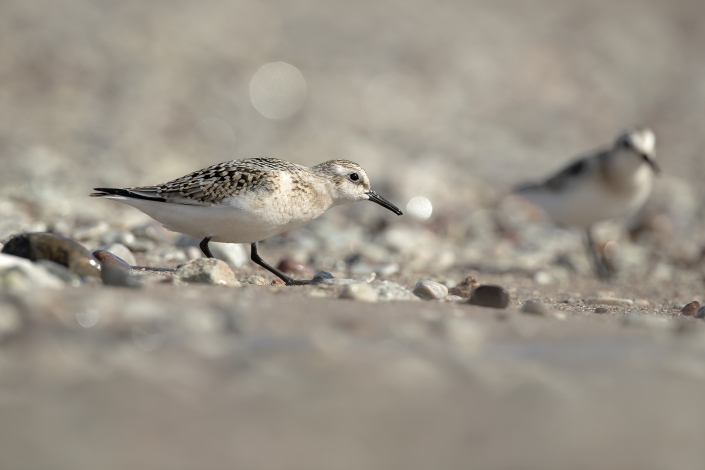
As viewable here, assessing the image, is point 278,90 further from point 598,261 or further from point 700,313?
point 700,313

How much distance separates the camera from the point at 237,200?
5332mm

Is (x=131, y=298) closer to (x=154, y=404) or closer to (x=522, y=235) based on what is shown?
(x=154, y=404)

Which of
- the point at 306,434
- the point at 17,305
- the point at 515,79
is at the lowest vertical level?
the point at 306,434

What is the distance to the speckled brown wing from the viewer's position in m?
5.41

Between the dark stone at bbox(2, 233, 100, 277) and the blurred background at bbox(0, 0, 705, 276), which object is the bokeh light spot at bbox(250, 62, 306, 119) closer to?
the blurred background at bbox(0, 0, 705, 276)

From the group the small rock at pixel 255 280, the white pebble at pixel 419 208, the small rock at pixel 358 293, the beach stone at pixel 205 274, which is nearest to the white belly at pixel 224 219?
Result: the small rock at pixel 255 280

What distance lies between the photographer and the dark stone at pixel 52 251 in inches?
175

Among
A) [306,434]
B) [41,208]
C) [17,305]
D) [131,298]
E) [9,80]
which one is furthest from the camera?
[9,80]

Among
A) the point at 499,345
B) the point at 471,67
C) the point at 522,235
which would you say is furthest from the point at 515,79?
the point at 499,345

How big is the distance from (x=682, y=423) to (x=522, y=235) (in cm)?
712

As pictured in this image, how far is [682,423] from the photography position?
10.3 ft

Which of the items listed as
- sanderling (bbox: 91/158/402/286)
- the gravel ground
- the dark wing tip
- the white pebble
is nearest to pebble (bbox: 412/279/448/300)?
the gravel ground

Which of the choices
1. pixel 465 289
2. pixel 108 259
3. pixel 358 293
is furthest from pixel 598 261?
pixel 108 259

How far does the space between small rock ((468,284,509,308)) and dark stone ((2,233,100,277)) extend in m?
2.13
